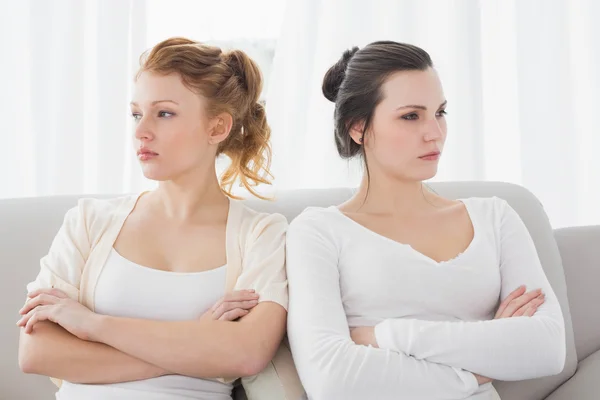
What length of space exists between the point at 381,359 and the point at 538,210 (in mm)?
775

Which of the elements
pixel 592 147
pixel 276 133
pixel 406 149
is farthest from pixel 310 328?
pixel 592 147

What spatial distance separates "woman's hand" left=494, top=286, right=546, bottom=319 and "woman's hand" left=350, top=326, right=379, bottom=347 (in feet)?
0.89

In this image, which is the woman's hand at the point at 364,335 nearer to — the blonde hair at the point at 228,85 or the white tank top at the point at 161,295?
the white tank top at the point at 161,295

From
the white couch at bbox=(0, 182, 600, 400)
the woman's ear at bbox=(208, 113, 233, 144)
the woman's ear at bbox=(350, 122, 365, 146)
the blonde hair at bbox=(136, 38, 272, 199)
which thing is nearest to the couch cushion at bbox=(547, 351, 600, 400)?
the white couch at bbox=(0, 182, 600, 400)

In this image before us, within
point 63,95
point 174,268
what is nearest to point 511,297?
point 174,268

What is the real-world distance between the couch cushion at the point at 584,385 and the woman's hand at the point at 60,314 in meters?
1.07

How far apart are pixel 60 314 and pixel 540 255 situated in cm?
115

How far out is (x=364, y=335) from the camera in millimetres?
1589

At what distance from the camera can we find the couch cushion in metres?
1.73

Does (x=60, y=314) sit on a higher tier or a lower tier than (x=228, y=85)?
lower

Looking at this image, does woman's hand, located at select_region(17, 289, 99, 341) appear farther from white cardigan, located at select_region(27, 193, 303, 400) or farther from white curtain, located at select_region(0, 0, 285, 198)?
white curtain, located at select_region(0, 0, 285, 198)

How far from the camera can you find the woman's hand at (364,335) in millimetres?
1567

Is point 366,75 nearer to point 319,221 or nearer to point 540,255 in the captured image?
point 319,221

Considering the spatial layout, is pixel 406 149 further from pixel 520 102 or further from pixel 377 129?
pixel 520 102
